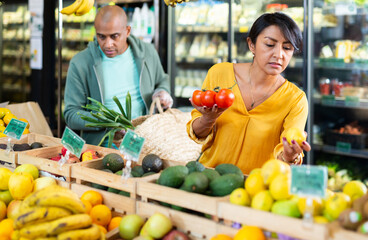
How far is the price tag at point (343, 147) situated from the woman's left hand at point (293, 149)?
7.52ft

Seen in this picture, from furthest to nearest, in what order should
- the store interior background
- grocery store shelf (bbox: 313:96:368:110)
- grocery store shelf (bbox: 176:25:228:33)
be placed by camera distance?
grocery store shelf (bbox: 176:25:228:33) < the store interior background < grocery store shelf (bbox: 313:96:368:110)

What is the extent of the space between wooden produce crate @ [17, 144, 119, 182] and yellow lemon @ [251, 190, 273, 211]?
88cm

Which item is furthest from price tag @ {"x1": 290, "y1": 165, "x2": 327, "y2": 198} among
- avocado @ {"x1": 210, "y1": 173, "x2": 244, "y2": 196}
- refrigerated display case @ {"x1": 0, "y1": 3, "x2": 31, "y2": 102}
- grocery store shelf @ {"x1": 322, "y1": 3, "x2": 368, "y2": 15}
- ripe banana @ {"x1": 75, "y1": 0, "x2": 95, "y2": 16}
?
refrigerated display case @ {"x1": 0, "y1": 3, "x2": 31, "y2": 102}

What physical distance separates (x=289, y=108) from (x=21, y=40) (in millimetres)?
5200

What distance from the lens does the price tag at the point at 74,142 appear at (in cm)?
182

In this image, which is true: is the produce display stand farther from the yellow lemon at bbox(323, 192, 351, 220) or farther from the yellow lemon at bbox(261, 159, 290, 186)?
the yellow lemon at bbox(323, 192, 351, 220)

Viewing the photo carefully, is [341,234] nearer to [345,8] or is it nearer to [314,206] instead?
[314,206]

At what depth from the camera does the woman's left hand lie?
5.36ft

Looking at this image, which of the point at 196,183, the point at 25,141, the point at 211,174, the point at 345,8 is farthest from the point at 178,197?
the point at 345,8

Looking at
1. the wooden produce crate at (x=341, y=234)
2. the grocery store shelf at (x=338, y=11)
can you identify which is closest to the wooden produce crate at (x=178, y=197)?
the wooden produce crate at (x=341, y=234)

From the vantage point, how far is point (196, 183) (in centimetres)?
139

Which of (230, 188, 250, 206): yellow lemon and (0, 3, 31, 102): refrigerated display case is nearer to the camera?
Answer: (230, 188, 250, 206): yellow lemon

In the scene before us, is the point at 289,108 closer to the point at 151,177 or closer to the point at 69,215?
the point at 151,177

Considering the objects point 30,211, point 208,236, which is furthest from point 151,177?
point 30,211
